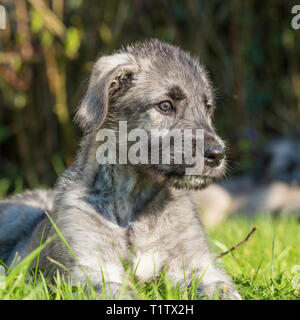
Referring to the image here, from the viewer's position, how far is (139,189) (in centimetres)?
319

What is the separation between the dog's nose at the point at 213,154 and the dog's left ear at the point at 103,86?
646mm

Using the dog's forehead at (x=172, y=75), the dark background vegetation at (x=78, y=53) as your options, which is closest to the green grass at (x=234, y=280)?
the dog's forehead at (x=172, y=75)

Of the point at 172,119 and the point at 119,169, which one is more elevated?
the point at 172,119

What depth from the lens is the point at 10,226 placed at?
13.5 ft

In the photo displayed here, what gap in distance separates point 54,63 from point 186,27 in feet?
7.53

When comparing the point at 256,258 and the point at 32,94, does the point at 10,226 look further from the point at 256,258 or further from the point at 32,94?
the point at 32,94

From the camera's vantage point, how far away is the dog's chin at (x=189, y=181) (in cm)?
298

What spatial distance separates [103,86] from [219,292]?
53.9 inches

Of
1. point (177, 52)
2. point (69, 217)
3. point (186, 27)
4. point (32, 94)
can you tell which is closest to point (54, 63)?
point (32, 94)

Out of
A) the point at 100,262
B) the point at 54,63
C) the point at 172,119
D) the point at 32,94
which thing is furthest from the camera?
the point at 32,94
